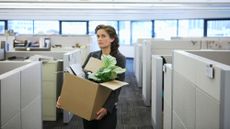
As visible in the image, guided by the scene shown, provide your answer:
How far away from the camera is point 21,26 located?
14938 mm

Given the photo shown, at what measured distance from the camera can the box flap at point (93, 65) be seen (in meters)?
2.68

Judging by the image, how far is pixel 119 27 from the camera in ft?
48.6

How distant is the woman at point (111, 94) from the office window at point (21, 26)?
12.5 meters

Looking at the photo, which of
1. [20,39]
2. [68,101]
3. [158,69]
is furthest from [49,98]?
[20,39]

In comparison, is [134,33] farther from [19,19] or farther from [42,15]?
[19,19]

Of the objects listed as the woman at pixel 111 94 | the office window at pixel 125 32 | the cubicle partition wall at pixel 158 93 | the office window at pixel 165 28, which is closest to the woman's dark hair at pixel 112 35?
the woman at pixel 111 94

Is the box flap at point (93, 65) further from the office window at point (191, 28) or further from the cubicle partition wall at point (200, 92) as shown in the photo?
the office window at point (191, 28)

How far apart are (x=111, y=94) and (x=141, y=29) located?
40.0 ft

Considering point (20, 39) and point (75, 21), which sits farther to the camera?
point (75, 21)

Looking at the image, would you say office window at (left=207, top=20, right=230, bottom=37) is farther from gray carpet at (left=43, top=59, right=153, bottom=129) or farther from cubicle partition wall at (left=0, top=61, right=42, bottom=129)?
cubicle partition wall at (left=0, top=61, right=42, bottom=129)

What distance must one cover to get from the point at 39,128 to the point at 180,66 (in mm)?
1404

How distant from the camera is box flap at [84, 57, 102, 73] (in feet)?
8.78

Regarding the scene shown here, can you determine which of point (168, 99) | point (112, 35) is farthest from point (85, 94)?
point (168, 99)

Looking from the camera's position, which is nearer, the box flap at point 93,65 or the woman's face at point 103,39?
the box flap at point 93,65
